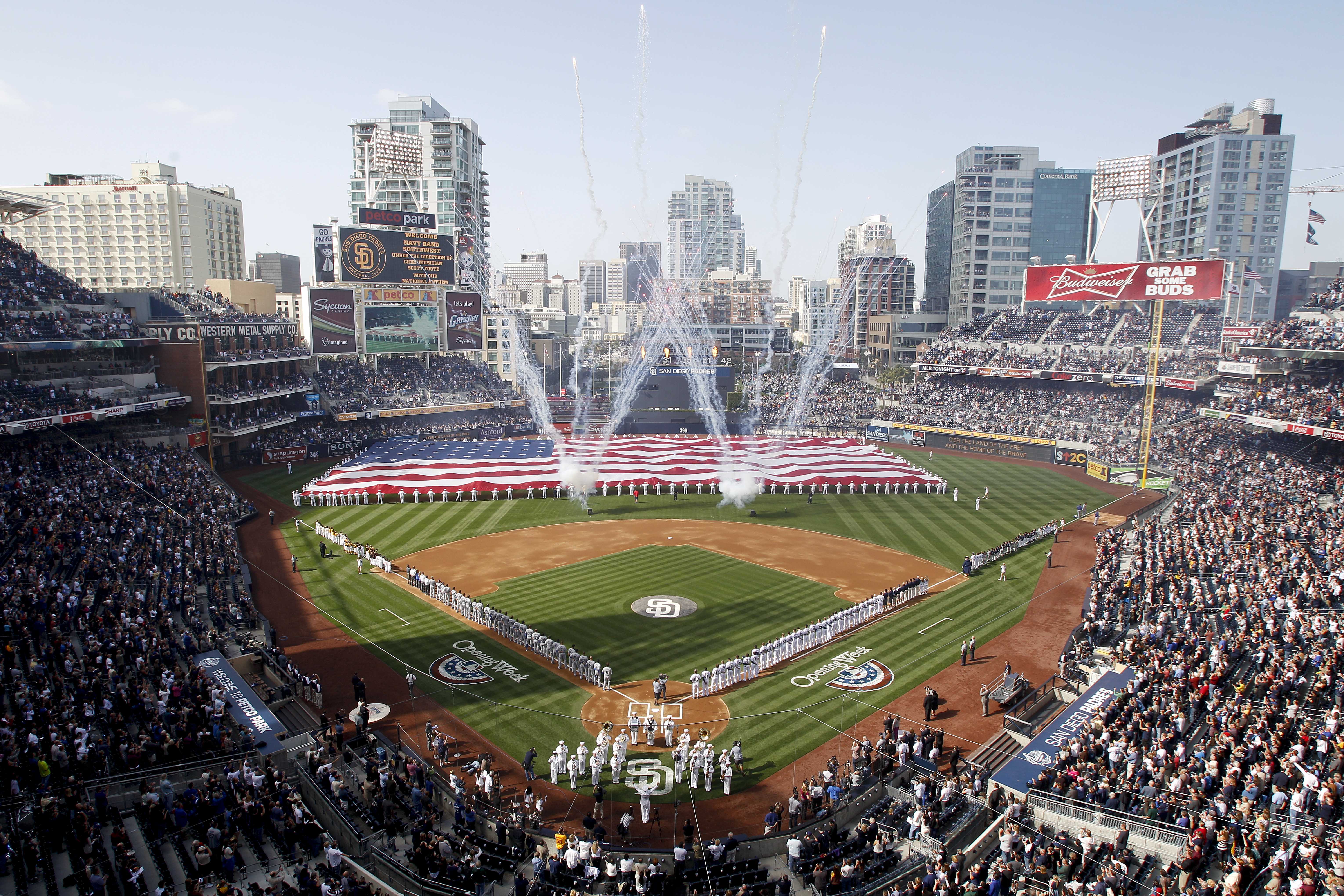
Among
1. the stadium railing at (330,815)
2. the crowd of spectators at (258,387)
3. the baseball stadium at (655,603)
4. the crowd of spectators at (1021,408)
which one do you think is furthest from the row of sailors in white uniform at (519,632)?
the crowd of spectators at (1021,408)

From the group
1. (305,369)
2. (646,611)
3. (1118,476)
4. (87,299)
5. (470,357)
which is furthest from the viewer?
(470,357)

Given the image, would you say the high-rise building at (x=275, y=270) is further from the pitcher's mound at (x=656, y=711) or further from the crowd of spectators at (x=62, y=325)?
the pitcher's mound at (x=656, y=711)

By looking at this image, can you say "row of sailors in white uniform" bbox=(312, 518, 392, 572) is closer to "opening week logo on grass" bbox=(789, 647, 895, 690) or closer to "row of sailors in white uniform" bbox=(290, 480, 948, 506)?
"row of sailors in white uniform" bbox=(290, 480, 948, 506)

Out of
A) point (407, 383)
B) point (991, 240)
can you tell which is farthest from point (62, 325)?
point (991, 240)

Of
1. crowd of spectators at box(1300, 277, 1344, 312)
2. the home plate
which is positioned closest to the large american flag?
crowd of spectators at box(1300, 277, 1344, 312)

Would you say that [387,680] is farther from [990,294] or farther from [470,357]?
[990,294]

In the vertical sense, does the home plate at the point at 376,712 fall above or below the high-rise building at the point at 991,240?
below

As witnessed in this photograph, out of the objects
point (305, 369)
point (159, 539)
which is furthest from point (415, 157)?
point (159, 539)
